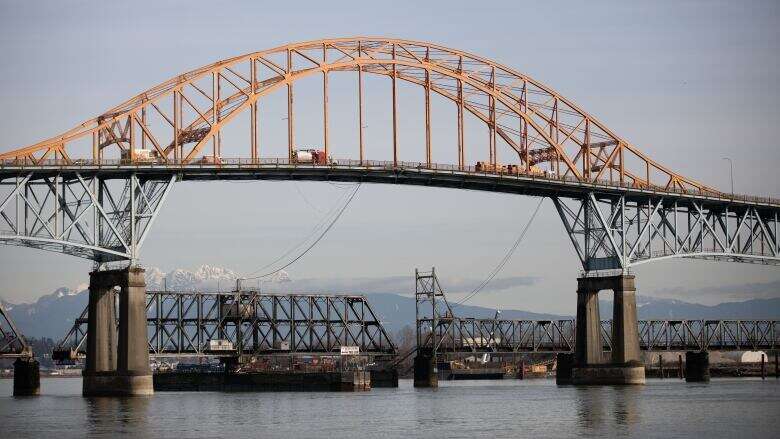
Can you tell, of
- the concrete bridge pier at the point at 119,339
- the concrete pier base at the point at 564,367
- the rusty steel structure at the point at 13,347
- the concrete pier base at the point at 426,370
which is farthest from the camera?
the concrete pier base at the point at 564,367

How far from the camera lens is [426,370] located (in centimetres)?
17762

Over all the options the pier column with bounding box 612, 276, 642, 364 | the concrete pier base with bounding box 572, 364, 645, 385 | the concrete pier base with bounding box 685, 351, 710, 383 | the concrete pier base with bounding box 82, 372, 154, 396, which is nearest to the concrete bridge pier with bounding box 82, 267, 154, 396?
the concrete pier base with bounding box 82, 372, 154, 396

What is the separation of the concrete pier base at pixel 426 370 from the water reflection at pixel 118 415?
192ft

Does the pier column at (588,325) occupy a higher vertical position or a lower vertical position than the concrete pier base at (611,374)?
higher

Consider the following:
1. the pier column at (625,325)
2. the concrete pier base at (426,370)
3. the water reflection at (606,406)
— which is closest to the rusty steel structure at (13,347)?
the concrete pier base at (426,370)

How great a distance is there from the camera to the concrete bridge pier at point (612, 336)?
151 metres

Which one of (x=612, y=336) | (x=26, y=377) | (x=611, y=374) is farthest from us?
(x=612, y=336)

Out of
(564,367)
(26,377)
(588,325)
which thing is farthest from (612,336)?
(26,377)

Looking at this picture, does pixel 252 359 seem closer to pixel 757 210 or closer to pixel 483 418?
pixel 757 210

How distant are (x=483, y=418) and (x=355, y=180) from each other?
4272 centimetres

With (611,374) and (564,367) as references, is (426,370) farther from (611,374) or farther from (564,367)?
(611,374)

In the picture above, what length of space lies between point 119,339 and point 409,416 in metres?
29.6

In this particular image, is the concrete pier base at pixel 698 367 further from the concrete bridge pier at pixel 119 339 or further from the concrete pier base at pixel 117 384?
the concrete pier base at pixel 117 384

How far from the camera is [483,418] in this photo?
102750 millimetres
